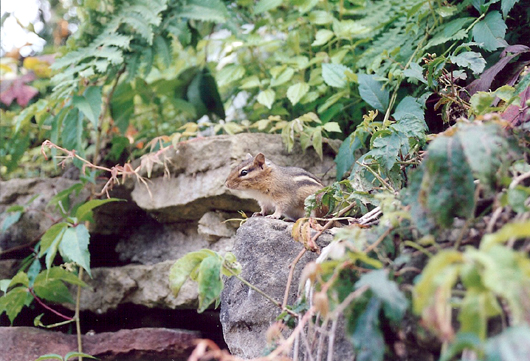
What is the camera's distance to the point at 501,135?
1.77 meters

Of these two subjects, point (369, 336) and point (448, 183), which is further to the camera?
point (448, 183)

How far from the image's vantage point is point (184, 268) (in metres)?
2.17

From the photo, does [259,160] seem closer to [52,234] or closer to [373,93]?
[373,93]

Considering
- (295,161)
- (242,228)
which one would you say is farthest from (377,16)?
(242,228)

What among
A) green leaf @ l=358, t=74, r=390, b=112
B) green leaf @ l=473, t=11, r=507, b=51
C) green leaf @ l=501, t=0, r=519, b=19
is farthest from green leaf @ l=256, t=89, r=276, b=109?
green leaf @ l=501, t=0, r=519, b=19

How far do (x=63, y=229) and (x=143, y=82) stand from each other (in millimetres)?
1920

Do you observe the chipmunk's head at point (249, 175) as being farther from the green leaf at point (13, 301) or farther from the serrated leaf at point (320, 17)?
the green leaf at point (13, 301)

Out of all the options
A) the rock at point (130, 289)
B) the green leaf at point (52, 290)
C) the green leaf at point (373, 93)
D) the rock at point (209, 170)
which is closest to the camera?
the green leaf at point (373, 93)

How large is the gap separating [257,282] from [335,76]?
76.6 inches

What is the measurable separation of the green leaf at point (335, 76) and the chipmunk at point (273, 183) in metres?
0.76

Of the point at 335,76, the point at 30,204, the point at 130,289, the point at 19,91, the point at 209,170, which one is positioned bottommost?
the point at 130,289

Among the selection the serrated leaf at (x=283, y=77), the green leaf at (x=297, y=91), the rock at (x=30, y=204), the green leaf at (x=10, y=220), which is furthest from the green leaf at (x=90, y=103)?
the green leaf at (x=297, y=91)

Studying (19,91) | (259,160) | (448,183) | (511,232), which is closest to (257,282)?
(259,160)

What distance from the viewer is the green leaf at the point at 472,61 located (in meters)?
3.07
